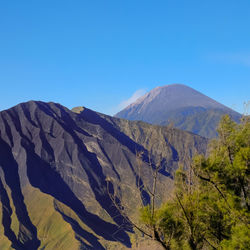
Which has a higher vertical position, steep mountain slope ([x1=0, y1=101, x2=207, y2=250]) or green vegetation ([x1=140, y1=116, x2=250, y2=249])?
green vegetation ([x1=140, y1=116, x2=250, y2=249])

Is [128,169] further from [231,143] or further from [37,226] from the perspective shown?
[231,143]

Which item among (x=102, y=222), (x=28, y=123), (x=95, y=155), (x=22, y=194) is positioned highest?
(x=28, y=123)

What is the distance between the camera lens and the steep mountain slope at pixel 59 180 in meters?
120

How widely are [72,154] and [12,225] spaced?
54021mm

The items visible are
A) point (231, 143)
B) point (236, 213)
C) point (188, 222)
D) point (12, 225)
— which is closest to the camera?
point (188, 222)

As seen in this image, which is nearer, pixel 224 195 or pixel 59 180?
pixel 224 195

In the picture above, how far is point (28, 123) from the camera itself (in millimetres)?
179875

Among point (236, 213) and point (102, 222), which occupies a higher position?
point (236, 213)

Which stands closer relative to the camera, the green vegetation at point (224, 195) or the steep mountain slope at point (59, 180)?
the green vegetation at point (224, 195)

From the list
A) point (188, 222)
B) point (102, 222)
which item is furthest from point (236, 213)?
point (102, 222)

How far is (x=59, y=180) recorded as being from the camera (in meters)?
160

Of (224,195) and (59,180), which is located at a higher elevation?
(224,195)

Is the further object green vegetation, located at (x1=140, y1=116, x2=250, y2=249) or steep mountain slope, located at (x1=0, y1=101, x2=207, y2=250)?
steep mountain slope, located at (x1=0, y1=101, x2=207, y2=250)

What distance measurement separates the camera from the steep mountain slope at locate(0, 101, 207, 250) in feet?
395
